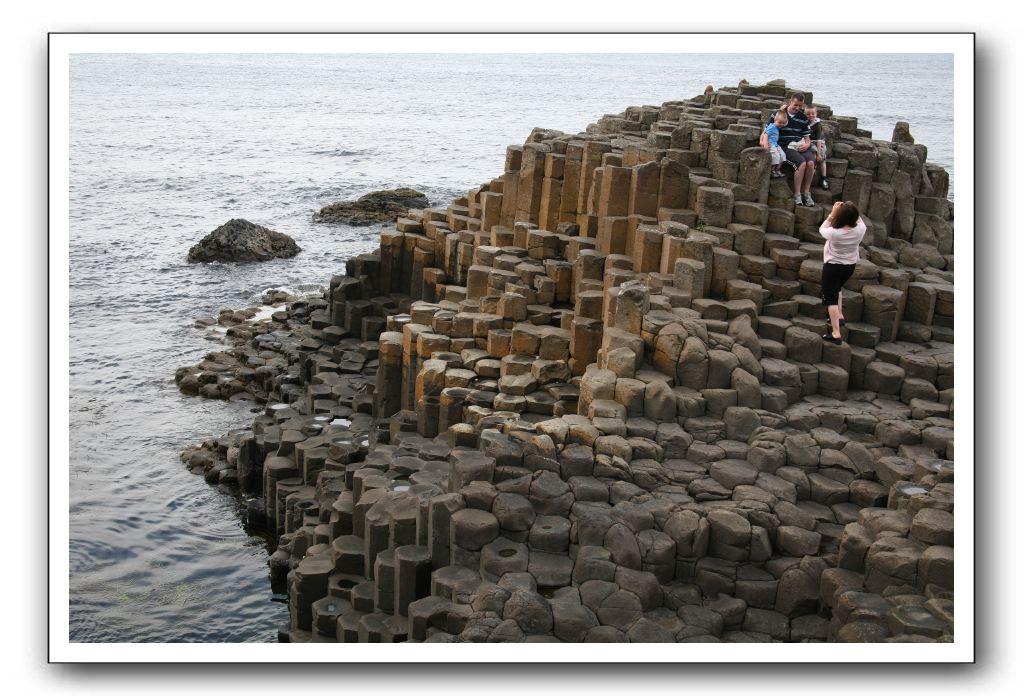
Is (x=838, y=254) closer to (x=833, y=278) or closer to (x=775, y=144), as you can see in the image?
(x=833, y=278)

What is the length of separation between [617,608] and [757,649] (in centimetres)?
206

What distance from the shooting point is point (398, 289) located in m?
23.9

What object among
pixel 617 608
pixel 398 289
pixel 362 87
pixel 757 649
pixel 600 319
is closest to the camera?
pixel 757 649

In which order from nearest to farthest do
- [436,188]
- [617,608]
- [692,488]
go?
[617,608] → [692,488] → [436,188]

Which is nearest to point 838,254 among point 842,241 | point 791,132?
point 842,241

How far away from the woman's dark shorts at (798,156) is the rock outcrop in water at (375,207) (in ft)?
68.3

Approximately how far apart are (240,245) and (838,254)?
20835 millimetres

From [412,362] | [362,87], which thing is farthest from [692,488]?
[362,87]

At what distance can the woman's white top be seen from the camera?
1438 centimetres

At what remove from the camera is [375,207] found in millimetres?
38375

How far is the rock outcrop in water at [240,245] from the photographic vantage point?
106ft

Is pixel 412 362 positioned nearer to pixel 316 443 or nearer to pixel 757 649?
pixel 316 443

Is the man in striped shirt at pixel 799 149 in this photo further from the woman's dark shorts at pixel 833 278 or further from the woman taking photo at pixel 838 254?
the woman's dark shorts at pixel 833 278

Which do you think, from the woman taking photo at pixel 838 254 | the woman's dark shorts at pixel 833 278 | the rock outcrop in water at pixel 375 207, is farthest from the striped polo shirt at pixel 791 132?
the rock outcrop in water at pixel 375 207
